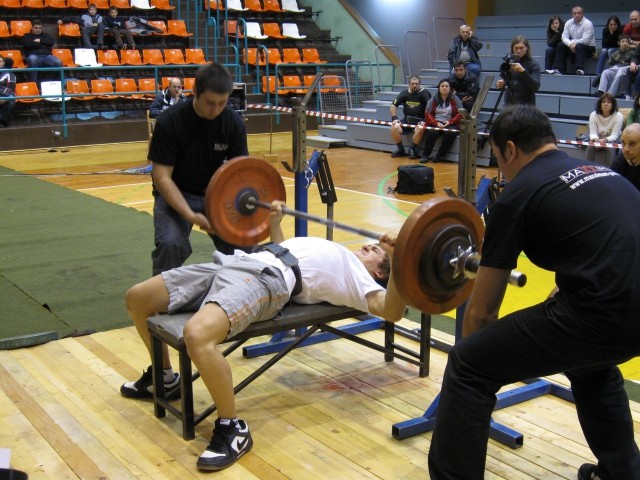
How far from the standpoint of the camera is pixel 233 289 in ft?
9.11

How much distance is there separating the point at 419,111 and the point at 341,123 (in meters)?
2.28

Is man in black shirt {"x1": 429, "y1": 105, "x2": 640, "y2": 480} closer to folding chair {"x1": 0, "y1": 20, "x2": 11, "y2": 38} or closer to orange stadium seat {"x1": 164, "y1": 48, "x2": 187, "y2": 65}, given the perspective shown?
folding chair {"x1": 0, "y1": 20, "x2": 11, "y2": 38}

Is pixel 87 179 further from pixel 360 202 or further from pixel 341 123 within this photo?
pixel 341 123

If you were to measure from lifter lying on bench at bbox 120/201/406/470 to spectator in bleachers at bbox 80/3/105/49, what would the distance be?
982 cm

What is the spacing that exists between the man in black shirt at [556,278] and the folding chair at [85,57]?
1048 centimetres

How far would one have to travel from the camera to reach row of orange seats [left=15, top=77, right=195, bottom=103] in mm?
10711

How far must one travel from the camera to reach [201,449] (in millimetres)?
2764

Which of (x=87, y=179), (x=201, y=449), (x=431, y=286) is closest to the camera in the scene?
(x=431, y=286)

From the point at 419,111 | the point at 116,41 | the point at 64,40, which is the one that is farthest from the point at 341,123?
the point at 64,40

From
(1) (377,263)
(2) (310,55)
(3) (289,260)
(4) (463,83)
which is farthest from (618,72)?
(3) (289,260)

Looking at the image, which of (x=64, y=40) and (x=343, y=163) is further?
(x=64, y=40)

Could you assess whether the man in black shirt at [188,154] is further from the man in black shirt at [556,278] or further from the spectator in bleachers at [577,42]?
the spectator in bleachers at [577,42]

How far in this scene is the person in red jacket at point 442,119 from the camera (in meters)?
9.69

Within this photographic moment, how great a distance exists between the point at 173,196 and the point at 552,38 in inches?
345
